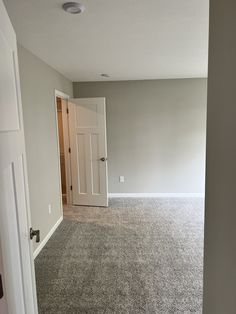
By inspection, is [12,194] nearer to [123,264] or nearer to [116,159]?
[123,264]

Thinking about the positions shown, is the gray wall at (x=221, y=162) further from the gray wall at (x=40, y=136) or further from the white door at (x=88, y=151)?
the white door at (x=88, y=151)

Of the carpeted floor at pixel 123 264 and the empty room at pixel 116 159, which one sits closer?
the empty room at pixel 116 159

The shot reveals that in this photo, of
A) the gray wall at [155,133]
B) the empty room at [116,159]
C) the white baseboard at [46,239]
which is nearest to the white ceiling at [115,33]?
the empty room at [116,159]

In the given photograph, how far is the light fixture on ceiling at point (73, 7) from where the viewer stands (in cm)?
172

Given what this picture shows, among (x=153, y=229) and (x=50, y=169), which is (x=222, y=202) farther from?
(x=50, y=169)

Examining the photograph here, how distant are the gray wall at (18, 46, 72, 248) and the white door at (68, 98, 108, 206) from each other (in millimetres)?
700

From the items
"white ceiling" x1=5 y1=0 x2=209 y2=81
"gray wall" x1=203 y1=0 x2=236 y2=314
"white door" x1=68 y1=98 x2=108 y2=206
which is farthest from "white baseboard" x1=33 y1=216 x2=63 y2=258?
"white ceiling" x1=5 y1=0 x2=209 y2=81

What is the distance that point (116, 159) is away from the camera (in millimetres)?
5113

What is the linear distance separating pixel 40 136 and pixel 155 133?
Answer: 256cm

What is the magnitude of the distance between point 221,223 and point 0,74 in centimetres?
114

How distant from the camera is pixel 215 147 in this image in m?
1.14

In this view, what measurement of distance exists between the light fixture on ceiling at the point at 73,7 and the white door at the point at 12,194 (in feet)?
2.11

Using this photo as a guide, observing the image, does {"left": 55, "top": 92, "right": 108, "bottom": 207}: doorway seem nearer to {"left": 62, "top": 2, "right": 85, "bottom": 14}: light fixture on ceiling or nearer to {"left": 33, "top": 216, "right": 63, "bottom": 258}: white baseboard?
{"left": 33, "top": 216, "right": 63, "bottom": 258}: white baseboard

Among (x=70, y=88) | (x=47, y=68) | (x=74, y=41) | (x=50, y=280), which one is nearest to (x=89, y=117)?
(x=70, y=88)
